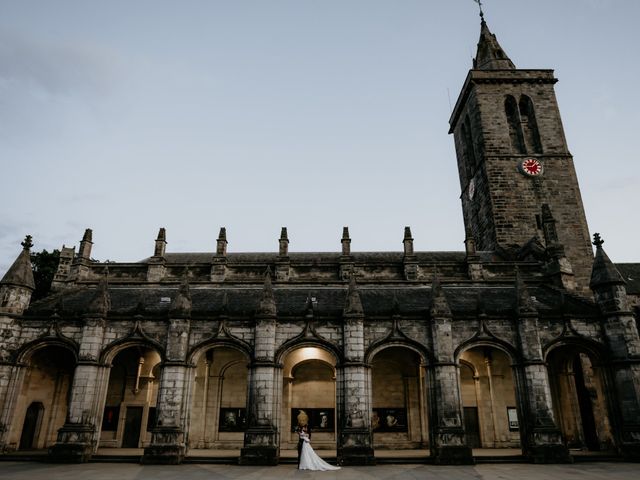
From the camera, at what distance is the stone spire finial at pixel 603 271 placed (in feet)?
65.7

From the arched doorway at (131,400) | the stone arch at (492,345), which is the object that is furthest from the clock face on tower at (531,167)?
the arched doorway at (131,400)

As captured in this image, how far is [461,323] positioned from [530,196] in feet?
54.5

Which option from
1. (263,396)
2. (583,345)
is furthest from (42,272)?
(583,345)

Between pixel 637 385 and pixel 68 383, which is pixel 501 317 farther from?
pixel 68 383

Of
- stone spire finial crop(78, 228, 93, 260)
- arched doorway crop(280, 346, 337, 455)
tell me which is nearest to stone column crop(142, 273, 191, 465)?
arched doorway crop(280, 346, 337, 455)

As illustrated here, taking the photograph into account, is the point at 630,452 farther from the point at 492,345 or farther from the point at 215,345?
the point at 215,345

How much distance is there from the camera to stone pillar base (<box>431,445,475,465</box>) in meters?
17.2

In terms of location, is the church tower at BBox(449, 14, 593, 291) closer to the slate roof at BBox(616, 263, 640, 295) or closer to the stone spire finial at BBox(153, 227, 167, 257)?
the slate roof at BBox(616, 263, 640, 295)

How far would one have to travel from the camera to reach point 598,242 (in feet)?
70.9

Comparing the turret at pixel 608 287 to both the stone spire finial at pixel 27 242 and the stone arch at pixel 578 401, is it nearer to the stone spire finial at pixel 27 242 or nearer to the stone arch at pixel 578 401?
the stone arch at pixel 578 401

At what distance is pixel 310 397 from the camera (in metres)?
23.0

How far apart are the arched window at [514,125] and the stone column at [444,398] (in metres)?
19.8

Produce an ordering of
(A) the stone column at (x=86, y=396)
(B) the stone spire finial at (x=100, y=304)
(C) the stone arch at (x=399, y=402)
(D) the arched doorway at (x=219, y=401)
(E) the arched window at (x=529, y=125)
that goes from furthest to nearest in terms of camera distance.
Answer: (E) the arched window at (x=529, y=125)
(C) the stone arch at (x=399, y=402)
(D) the arched doorway at (x=219, y=401)
(B) the stone spire finial at (x=100, y=304)
(A) the stone column at (x=86, y=396)

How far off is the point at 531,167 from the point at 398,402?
21.2 metres
